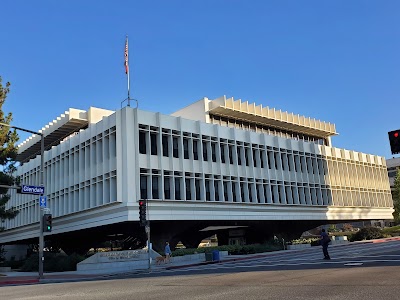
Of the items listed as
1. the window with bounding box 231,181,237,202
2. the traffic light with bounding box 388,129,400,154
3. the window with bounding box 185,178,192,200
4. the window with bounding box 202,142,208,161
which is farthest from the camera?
the window with bounding box 231,181,237,202

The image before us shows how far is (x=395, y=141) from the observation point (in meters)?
19.0

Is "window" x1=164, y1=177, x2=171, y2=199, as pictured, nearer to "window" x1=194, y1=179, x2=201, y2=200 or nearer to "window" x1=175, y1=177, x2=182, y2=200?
"window" x1=175, y1=177, x2=182, y2=200

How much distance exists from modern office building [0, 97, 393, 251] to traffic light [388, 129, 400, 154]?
2298 cm

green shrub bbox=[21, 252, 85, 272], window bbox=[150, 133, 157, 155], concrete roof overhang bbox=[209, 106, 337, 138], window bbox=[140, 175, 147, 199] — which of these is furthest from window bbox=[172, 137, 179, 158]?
concrete roof overhang bbox=[209, 106, 337, 138]

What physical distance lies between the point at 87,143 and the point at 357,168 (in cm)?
4014

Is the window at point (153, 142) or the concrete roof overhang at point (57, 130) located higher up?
the concrete roof overhang at point (57, 130)

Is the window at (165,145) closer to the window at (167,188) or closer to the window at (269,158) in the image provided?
the window at (167,188)

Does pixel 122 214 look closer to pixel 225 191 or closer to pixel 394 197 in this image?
pixel 225 191

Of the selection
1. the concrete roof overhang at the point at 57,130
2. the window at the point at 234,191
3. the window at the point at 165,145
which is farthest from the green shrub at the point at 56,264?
the concrete roof overhang at the point at 57,130

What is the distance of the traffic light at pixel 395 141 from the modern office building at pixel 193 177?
75.4 ft

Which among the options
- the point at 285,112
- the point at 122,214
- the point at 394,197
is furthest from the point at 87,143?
the point at 394,197

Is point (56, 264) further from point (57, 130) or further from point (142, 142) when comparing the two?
point (57, 130)

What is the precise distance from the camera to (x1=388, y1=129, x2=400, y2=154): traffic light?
61.9 ft

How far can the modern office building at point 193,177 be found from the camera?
127 feet
